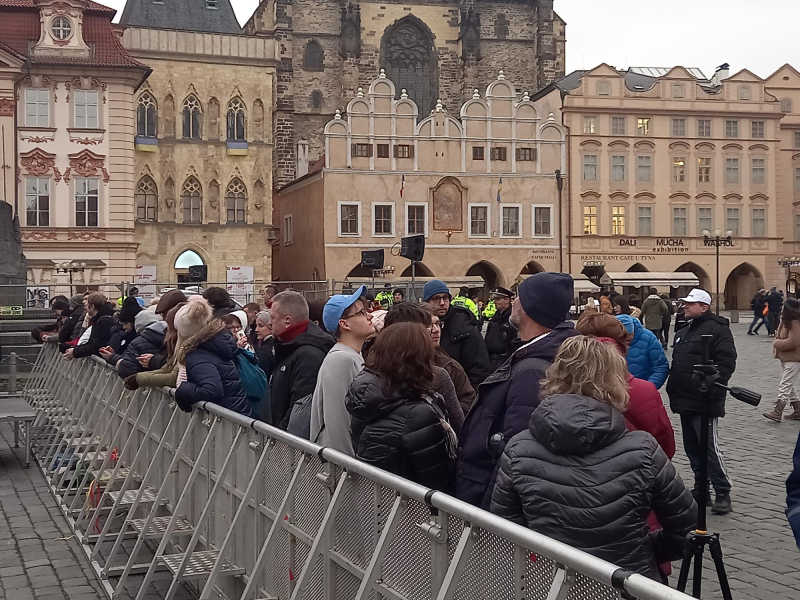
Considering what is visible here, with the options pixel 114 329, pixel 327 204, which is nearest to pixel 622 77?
pixel 327 204

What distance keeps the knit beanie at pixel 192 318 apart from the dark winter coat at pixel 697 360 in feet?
12.1

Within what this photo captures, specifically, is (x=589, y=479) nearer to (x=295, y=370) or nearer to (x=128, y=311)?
(x=295, y=370)

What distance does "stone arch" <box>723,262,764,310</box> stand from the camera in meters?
55.2

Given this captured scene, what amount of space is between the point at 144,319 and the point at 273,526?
5136 mm

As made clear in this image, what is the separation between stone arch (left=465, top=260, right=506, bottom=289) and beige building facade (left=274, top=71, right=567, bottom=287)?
49mm

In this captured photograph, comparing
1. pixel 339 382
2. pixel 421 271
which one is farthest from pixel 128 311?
pixel 421 271

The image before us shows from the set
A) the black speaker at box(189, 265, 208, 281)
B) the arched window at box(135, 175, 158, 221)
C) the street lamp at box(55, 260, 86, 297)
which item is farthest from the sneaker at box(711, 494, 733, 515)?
the arched window at box(135, 175, 158, 221)

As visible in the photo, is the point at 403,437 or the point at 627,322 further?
the point at 627,322

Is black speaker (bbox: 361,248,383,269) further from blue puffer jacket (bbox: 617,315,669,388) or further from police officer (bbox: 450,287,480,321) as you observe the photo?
blue puffer jacket (bbox: 617,315,669,388)

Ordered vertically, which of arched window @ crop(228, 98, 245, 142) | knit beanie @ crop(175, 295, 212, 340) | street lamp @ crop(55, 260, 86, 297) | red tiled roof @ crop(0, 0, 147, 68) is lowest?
knit beanie @ crop(175, 295, 212, 340)

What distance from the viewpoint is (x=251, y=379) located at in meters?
6.95

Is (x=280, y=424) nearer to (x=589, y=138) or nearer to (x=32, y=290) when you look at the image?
(x=32, y=290)

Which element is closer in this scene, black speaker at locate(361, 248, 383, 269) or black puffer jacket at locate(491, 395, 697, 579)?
black puffer jacket at locate(491, 395, 697, 579)

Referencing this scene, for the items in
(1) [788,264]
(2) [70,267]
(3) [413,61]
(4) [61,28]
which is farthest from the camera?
(3) [413,61]
